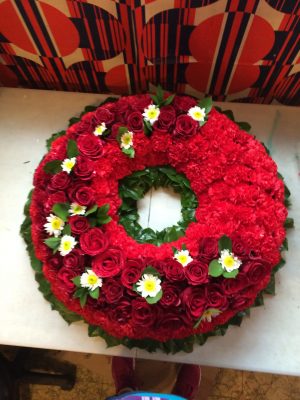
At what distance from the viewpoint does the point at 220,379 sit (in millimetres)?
1438

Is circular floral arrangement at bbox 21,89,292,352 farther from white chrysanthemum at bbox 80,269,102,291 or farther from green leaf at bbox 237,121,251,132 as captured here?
green leaf at bbox 237,121,251,132

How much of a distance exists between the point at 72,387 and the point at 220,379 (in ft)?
1.86

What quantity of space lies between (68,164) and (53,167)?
5cm

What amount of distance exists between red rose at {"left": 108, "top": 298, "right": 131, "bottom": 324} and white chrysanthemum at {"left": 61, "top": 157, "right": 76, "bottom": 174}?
390 mm

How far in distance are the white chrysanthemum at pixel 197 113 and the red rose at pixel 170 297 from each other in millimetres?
502

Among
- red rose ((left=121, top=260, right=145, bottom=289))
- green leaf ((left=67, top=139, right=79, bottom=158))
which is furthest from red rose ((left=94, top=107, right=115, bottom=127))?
red rose ((left=121, top=260, right=145, bottom=289))

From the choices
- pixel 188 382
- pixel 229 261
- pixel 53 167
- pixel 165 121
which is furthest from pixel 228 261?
pixel 188 382

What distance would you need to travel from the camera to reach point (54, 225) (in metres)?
1.01

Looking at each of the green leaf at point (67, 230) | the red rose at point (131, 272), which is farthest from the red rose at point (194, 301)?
the green leaf at point (67, 230)

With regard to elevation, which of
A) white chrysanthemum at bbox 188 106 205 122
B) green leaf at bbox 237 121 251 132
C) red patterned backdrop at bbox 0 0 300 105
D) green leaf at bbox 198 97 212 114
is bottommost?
green leaf at bbox 237 121 251 132

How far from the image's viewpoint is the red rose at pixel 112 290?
94cm

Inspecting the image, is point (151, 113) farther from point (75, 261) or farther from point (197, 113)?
point (75, 261)

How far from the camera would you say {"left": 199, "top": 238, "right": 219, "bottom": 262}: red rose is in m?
0.97

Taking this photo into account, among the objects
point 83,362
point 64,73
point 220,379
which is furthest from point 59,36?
point 220,379
